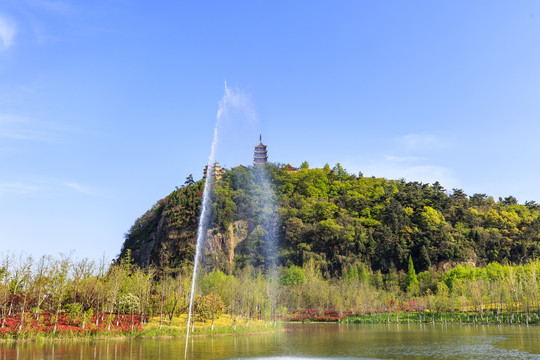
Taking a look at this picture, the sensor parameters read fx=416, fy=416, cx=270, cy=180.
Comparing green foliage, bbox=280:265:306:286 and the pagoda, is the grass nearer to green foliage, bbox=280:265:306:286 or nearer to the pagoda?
green foliage, bbox=280:265:306:286

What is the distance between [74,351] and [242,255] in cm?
8611

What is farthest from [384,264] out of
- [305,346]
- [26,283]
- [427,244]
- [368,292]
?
[26,283]

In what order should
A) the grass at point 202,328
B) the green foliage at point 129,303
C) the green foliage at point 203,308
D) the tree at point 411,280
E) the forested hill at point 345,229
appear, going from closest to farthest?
1. the grass at point 202,328
2. the green foliage at point 129,303
3. the green foliage at point 203,308
4. the tree at point 411,280
5. the forested hill at point 345,229

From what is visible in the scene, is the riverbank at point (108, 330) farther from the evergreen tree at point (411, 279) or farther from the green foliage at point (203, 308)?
the evergreen tree at point (411, 279)

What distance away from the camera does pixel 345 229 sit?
116m

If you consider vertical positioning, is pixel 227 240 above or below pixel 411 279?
above

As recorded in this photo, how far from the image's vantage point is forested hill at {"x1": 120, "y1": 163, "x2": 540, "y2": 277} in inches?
4316

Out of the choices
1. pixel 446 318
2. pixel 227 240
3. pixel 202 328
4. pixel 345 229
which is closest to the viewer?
pixel 202 328

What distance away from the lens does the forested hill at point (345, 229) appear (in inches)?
4316

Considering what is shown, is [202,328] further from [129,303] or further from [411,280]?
[411,280]

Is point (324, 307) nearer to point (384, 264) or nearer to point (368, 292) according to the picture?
point (368, 292)

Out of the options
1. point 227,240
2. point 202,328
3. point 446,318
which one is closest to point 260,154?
point 227,240

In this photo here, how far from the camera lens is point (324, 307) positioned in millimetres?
84188

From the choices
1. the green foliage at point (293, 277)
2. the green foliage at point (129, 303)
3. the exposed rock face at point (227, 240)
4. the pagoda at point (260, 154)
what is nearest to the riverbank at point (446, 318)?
the green foliage at point (293, 277)
